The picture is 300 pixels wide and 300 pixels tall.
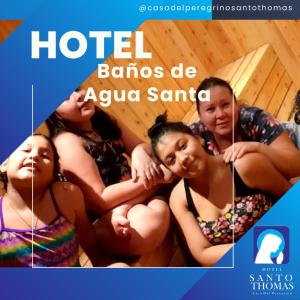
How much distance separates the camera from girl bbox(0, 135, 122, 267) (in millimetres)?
2572

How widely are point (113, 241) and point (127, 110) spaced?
0.49 metres

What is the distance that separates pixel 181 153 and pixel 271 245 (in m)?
0.49

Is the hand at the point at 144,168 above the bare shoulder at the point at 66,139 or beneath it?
beneath

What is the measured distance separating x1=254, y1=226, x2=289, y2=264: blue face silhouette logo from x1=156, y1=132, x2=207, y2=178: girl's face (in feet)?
1.09

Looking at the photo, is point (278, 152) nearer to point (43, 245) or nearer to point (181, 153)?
point (181, 153)

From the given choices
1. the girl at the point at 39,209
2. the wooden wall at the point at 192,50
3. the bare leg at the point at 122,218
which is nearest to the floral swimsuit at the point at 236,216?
the bare leg at the point at 122,218

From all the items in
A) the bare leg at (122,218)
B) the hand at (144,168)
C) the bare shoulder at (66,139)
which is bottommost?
the bare leg at (122,218)

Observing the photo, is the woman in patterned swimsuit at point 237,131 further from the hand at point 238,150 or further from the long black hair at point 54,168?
the long black hair at point 54,168

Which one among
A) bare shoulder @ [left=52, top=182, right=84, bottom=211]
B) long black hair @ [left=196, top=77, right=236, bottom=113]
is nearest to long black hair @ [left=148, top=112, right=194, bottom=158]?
long black hair @ [left=196, top=77, right=236, bottom=113]

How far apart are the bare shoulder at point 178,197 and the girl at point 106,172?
32 mm

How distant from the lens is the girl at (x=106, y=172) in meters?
2.57

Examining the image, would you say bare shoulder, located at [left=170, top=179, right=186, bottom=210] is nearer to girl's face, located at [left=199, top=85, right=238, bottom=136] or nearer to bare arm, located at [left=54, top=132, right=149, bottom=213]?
bare arm, located at [left=54, top=132, right=149, bottom=213]

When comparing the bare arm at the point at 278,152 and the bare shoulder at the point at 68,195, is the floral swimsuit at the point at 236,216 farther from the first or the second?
the bare shoulder at the point at 68,195

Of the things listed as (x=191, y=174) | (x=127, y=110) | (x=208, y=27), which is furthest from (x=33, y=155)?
(x=208, y=27)
